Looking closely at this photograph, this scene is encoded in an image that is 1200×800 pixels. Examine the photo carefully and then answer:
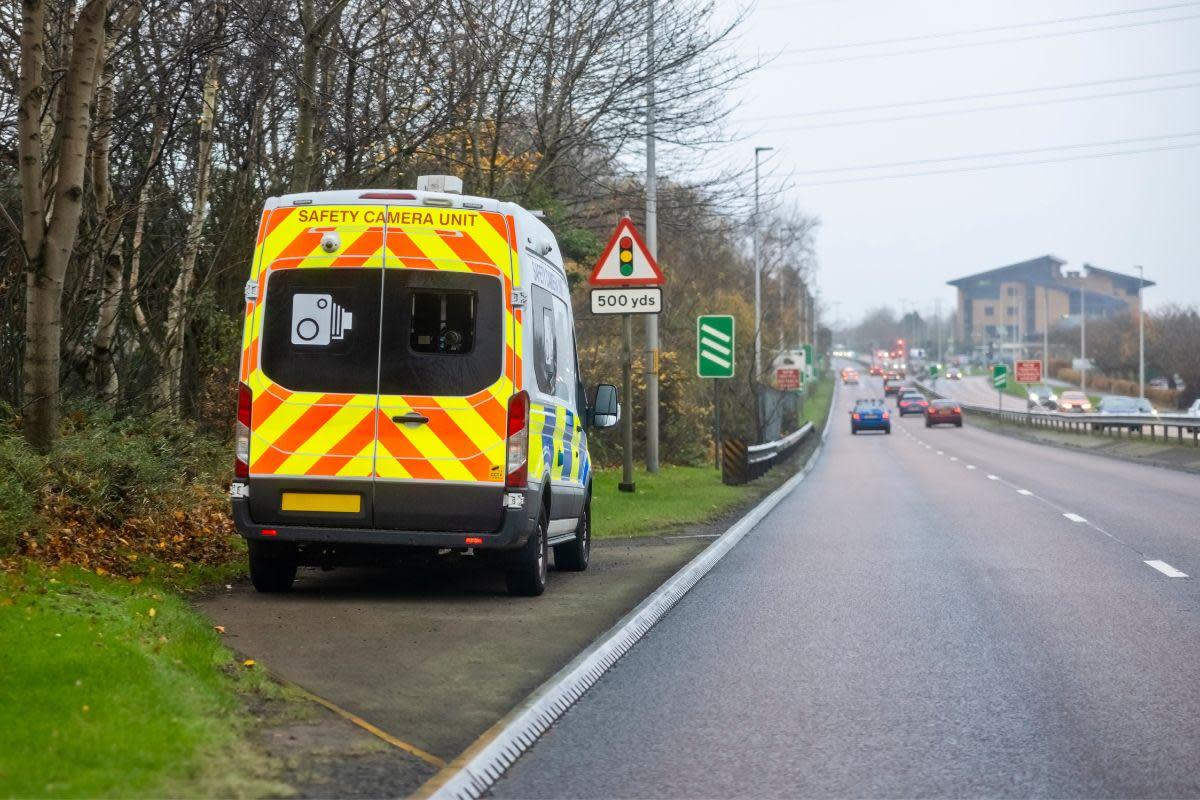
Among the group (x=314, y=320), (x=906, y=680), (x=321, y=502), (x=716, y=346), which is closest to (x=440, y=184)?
(x=314, y=320)

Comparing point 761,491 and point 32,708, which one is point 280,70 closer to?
point 761,491

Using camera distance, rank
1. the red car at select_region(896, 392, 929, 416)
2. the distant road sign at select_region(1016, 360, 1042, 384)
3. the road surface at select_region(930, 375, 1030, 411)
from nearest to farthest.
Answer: the distant road sign at select_region(1016, 360, 1042, 384)
the red car at select_region(896, 392, 929, 416)
the road surface at select_region(930, 375, 1030, 411)

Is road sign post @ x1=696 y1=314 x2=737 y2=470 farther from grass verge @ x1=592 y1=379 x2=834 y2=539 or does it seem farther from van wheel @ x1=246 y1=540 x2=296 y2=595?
van wheel @ x1=246 y1=540 x2=296 y2=595

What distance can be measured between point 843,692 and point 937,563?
6633 mm

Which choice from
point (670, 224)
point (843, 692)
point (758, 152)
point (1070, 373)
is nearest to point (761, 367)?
point (758, 152)

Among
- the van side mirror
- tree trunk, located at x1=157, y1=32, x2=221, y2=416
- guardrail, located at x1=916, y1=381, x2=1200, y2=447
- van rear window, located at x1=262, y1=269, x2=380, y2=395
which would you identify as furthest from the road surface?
van rear window, located at x1=262, y1=269, x2=380, y2=395

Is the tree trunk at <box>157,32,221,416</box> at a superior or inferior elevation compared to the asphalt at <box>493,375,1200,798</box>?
superior

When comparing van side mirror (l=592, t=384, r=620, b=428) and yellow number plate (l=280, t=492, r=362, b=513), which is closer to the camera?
yellow number plate (l=280, t=492, r=362, b=513)

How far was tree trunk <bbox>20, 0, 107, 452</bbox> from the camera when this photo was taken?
11406 millimetres

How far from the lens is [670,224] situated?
90.1 feet

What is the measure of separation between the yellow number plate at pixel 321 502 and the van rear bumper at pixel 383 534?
0.11 metres

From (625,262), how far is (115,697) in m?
14.1

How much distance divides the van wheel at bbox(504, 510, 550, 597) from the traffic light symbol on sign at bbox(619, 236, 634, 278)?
8.91 metres

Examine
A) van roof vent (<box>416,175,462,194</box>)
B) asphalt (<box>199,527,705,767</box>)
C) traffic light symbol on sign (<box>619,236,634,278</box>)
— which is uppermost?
traffic light symbol on sign (<box>619,236,634,278</box>)
